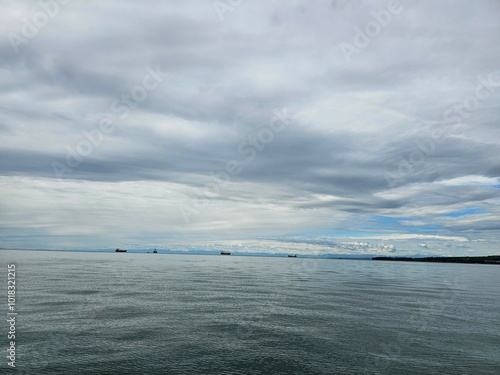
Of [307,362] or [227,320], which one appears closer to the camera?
[307,362]

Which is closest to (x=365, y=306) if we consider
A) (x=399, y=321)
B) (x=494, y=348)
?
(x=399, y=321)

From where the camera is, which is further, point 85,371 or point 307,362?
point 307,362

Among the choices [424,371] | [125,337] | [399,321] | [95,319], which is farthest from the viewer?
[399,321]

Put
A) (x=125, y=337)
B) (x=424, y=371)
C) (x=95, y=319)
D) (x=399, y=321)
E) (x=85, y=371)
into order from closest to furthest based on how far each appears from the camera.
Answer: (x=85, y=371), (x=424, y=371), (x=125, y=337), (x=95, y=319), (x=399, y=321)

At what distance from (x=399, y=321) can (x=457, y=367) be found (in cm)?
1355

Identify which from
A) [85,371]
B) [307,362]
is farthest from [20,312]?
[307,362]

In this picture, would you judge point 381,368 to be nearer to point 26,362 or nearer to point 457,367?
point 457,367

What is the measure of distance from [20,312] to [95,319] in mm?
8174

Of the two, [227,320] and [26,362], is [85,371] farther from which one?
[227,320]

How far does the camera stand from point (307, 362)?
22.5 m

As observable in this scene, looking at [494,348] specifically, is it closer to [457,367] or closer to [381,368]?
[457,367]

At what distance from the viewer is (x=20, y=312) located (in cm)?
3362

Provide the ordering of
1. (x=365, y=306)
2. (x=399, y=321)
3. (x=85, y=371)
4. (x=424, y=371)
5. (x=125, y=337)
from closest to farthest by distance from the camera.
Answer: (x=85, y=371), (x=424, y=371), (x=125, y=337), (x=399, y=321), (x=365, y=306)

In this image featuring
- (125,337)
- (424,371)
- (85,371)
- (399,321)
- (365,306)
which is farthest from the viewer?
(365,306)
